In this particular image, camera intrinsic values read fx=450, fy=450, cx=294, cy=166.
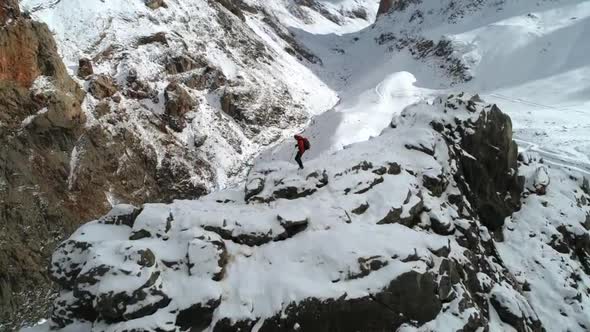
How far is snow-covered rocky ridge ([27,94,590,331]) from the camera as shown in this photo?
959cm

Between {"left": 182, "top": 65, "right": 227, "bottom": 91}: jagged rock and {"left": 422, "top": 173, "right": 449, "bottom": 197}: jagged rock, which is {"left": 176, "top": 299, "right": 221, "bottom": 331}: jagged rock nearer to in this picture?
{"left": 422, "top": 173, "right": 449, "bottom": 197}: jagged rock

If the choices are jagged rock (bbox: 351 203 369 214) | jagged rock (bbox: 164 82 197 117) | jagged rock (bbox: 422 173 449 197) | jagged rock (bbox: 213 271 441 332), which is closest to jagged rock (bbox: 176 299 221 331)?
jagged rock (bbox: 213 271 441 332)

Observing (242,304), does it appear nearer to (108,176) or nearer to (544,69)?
(108,176)

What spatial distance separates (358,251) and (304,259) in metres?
1.28

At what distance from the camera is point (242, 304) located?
380 inches

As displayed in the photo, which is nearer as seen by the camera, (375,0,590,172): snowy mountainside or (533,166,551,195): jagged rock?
(533,166,551,195): jagged rock

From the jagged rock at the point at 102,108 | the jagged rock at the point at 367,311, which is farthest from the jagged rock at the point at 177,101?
the jagged rock at the point at 367,311

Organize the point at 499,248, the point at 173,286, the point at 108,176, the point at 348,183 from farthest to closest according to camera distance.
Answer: the point at 108,176, the point at 499,248, the point at 348,183, the point at 173,286

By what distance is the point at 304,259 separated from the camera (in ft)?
34.7

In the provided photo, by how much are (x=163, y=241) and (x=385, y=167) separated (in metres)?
6.70

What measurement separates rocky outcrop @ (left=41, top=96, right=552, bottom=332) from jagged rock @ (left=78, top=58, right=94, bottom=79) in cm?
1528

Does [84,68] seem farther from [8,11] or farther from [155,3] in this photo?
[155,3]

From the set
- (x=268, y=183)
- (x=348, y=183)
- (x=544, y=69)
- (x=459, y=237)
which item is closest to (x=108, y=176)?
(x=268, y=183)

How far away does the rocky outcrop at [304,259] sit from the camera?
952cm
